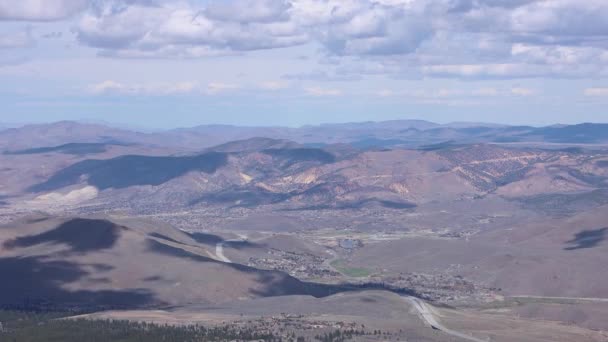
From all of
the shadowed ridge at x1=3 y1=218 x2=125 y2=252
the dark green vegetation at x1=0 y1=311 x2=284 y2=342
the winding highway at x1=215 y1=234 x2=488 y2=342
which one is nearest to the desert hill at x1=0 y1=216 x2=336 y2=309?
the shadowed ridge at x1=3 y1=218 x2=125 y2=252

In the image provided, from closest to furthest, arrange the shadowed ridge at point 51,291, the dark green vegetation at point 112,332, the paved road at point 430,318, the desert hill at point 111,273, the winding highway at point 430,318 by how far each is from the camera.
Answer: the dark green vegetation at point 112,332 → the paved road at point 430,318 → the winding highway at point 430,318 → the shadowed ridge at point 51,291 → the desert hill at point 111,273

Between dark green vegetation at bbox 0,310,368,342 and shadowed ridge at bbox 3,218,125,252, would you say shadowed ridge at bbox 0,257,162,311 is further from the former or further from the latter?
dark green vegetation at bbox 0,310,368,342

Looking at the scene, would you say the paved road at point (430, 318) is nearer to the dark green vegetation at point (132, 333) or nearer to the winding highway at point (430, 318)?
the winding highway at point (430, 318)

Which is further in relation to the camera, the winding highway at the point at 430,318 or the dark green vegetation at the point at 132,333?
the winding highway at the point at 430,318

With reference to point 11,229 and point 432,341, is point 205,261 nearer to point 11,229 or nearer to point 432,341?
point 11,229

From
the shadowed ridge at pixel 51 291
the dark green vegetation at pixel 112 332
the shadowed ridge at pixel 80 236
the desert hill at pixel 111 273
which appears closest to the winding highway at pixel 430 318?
the desert hill at pixel 111 273

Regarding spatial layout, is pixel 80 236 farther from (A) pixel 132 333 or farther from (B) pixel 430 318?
(A) pixel 132 333

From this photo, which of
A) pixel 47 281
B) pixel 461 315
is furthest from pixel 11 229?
pixel 461 315

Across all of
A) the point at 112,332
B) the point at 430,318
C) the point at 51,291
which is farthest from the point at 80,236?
the point at 430,318
